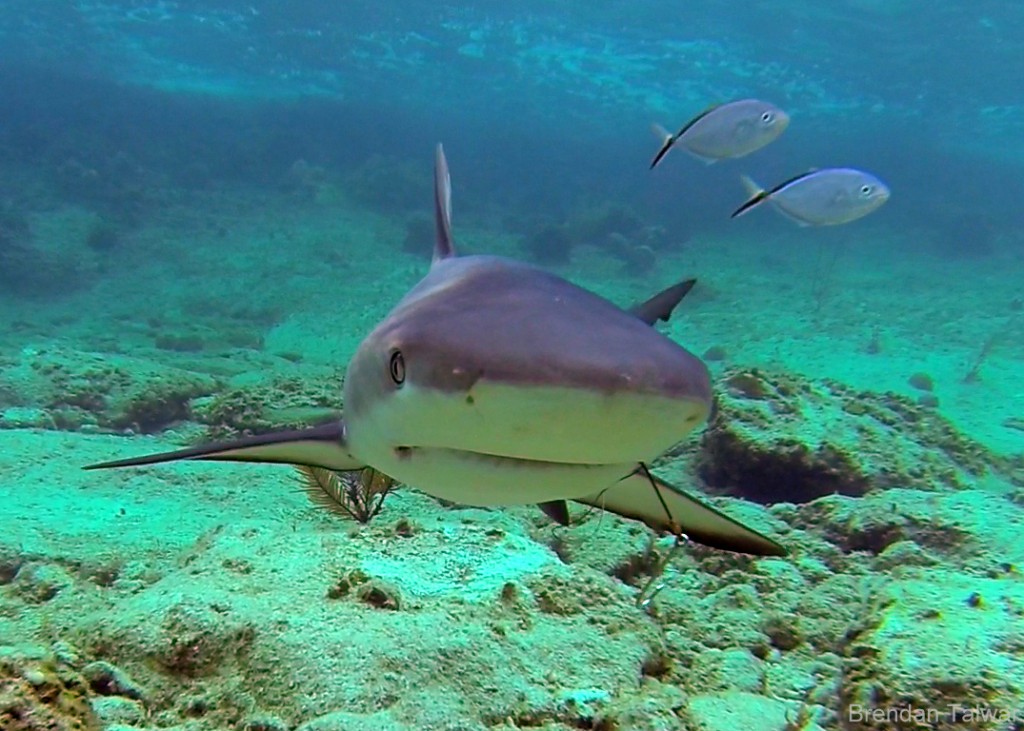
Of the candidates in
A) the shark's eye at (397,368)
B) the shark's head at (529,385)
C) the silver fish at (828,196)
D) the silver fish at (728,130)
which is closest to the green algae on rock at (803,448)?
the silver fish at (828,196)

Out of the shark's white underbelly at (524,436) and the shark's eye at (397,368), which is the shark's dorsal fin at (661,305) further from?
the shark's eye at (397,368)

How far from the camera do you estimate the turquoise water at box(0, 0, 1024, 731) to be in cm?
214

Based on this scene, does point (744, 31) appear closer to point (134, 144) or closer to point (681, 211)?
point (681, 211)

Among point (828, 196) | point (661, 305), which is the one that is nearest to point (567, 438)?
point (661, 305)

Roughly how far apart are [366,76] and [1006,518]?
51574 millimetres

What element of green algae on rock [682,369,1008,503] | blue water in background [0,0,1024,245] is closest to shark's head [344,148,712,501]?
green algae on rock [682,369,1008,503]

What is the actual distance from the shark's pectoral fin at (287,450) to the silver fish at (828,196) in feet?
15.8

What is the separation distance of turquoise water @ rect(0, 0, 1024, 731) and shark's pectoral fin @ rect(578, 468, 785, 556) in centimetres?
52

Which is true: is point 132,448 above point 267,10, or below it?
below

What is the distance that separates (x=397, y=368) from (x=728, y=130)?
532 cm

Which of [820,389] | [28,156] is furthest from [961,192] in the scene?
[28,156]

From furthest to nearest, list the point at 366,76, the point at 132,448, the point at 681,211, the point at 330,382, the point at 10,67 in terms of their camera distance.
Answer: the point at 366,76 → the point at 10,67 → the point at 681,211 → the point at 330,382 → the point at 132,448

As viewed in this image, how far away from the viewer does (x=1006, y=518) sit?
3977 millimetres

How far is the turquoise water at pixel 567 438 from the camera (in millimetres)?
2143
